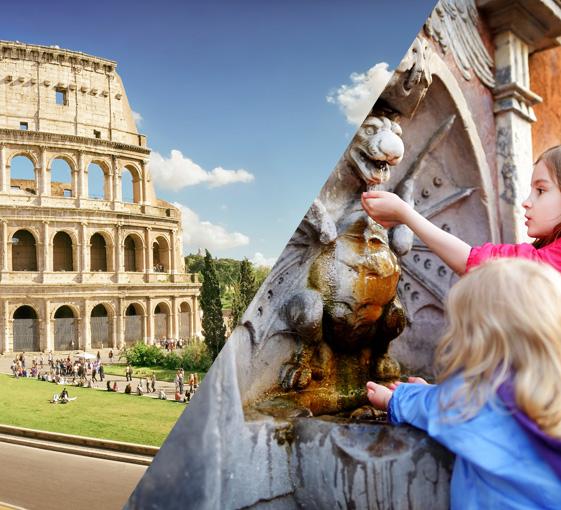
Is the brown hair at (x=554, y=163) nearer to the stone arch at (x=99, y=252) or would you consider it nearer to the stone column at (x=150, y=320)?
the stone column at (x=150, y=320)

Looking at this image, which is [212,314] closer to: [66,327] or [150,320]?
[150,320]

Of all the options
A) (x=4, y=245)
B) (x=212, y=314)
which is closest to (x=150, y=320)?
(x=212, y=314)

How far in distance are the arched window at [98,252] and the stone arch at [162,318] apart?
23 cm

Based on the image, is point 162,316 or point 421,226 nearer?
point 421,226

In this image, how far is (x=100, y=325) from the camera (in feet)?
5.85

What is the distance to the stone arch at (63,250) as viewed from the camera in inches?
65.9

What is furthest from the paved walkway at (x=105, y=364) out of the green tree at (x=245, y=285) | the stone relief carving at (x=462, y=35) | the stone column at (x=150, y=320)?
the stone relief carving at (x=462, y=35)

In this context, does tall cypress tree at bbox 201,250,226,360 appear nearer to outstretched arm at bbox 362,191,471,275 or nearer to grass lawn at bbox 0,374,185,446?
grass lawn at bbox 0,374,185,446

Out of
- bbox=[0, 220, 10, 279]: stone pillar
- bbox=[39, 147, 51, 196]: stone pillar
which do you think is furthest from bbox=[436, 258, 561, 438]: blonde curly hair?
bbox=[0, 220, 10, 279]: stone pillar

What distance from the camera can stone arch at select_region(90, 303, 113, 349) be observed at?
5.80ft

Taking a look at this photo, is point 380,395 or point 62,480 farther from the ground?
point 380,395

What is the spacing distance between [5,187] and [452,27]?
1.49 metres

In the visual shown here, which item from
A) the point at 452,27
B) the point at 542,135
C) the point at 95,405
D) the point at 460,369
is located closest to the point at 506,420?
the point at 460,369

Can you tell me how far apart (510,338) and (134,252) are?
1456 millimetres
